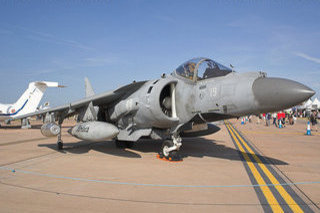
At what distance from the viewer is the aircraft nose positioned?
15.5ft

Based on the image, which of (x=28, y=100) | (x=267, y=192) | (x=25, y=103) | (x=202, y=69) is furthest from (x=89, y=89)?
(x=25, y=103)

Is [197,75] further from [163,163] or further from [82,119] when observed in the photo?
[82,119]

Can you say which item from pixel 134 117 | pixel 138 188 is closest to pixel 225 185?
pixel 138 188

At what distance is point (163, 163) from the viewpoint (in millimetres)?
6805

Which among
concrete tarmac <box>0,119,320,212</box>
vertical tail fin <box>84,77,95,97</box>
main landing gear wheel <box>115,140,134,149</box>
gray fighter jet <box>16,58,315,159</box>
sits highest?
vertical tail fin <box>84,77,95,97</box>

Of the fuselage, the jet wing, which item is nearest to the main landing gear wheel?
the fuselage

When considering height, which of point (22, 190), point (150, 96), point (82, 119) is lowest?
point (22, 190)

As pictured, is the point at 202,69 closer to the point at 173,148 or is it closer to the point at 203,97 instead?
the point at 203,97

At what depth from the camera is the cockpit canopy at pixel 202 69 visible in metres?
6.52

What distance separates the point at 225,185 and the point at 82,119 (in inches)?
232

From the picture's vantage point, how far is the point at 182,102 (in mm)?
6875

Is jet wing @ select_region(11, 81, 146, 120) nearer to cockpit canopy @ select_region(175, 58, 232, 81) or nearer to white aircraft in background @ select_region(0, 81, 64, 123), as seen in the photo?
cockpit canopy @ select_region(175, 58, 232, 81)

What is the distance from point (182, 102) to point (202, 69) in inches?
41.9

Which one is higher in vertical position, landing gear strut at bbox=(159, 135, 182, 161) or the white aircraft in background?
the white aircraft in background
